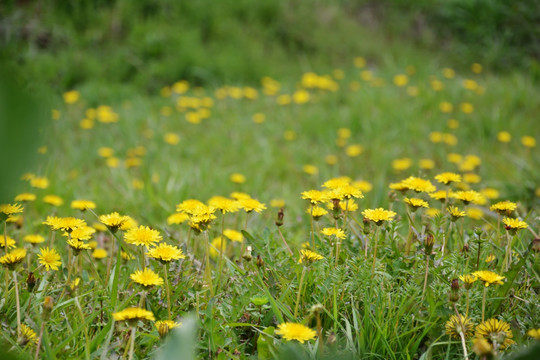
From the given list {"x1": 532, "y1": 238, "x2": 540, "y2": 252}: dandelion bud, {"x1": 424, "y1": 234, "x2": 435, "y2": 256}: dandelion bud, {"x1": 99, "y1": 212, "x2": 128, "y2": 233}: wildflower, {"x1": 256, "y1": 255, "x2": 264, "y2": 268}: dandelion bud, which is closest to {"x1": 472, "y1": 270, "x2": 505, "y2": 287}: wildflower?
{"x1": 424, "y1": 234, "x2": 435, "y2": 256}: dandelion bud

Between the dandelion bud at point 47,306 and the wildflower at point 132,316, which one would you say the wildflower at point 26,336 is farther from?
the wildflower at point 132,316

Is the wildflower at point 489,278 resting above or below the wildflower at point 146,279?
above

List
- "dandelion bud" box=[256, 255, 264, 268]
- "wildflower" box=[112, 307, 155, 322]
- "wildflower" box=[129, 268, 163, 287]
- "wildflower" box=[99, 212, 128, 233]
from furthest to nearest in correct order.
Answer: "dandelion bud" box=[256, 255, 264, 268] < "wildflower" box=[99, 212, 128, 233] < "wildflower" box=[129, 268, 163, 287] < "wildflower" box=[112, 307, 155, 322]

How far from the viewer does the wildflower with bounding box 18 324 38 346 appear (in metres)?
0.97

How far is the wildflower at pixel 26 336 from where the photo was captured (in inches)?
38.1

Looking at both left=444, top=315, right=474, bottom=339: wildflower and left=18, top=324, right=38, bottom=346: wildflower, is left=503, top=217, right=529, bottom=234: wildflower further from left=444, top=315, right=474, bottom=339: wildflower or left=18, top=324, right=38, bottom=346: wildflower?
left=18, top=324, right=38, bottom=346: wildflower

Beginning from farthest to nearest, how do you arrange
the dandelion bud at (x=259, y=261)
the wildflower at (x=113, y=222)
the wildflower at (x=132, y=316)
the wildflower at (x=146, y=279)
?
1. the dandelion bud at (x=259, y=261)
2. the wildflower at (x=113, y=222)
3. the wildflower at (x=146, y=279)
4. the wildflower at (x=132, y=316)

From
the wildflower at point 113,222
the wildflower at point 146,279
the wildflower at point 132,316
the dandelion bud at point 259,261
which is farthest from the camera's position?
the dandelion bud at point 259,261

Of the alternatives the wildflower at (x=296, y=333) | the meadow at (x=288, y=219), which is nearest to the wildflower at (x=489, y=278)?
the meadow at (x=288, y=219)

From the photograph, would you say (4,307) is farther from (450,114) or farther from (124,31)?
(124,31)

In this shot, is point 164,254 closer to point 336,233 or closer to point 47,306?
point 47,306

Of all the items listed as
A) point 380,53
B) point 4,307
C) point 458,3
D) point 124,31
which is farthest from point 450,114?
point 4,307

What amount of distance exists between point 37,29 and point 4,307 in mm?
4890

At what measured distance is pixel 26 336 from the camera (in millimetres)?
984
